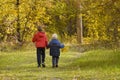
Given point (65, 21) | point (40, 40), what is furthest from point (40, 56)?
point (65, 21)

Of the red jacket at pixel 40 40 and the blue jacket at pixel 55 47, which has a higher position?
the red jacket at pixel 40 40

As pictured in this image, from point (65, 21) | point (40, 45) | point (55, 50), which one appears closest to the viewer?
point (40, 45)

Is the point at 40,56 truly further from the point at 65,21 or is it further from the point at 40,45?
the point at 65,21

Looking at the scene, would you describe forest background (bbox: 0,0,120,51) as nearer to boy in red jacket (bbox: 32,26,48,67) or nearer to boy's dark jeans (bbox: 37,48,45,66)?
boy in red jacket (bbox: 32,26,48,67)

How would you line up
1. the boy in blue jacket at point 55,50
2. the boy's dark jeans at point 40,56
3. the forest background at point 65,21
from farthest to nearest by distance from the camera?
the boy in blue jacket at point 55,50 → the boy's dark jeans at point 40,56 → the forest background at point 65,21

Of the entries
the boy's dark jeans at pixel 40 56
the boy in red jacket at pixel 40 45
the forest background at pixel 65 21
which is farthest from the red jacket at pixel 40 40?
the forest background at pixel 65 21

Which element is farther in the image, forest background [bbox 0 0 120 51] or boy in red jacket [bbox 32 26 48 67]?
boy in red jacket [bbox 32 26 48 67]

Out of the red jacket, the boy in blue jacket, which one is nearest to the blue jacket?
the boy in blue jacket

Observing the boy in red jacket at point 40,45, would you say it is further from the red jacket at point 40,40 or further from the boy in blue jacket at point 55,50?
the boy in blue jacket at point 55,50

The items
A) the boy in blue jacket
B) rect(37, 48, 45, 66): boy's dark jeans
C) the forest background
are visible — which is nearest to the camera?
the forest background

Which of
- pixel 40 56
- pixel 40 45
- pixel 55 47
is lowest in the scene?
pixel 40 56

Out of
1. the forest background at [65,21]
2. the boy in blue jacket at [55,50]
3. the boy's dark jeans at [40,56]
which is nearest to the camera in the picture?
the forest background at [65,21]

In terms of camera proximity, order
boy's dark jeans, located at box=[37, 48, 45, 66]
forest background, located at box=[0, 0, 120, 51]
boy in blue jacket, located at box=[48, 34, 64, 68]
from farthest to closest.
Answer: boy in blue jacket, located at box=[48, 34, 64, 68] < boy's dark jeans, located at box=[37, 48, 45, 66] < forest background, located at box=[0, 0, 120, 51]

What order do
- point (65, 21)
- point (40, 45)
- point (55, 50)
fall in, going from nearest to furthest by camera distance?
point (40, 45) → point (55, 50) → point (65, 21)
